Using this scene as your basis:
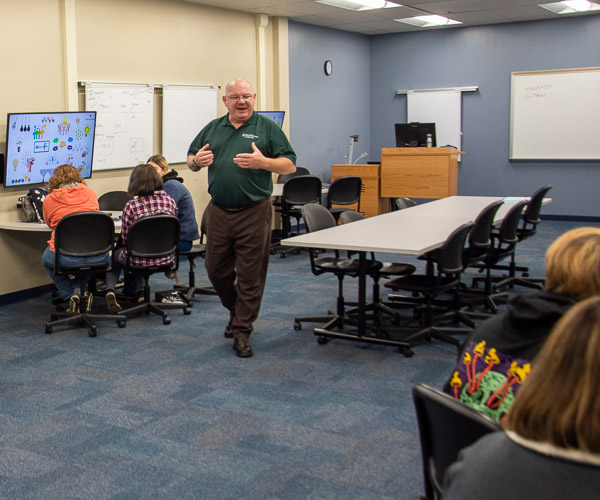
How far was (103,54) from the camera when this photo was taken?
21.1 feet

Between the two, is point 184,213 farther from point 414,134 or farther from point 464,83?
point 464,83

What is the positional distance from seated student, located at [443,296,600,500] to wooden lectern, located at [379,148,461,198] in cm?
762

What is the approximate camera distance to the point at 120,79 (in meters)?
6.63

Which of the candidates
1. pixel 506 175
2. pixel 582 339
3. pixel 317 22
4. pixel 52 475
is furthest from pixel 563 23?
pixel 582 339

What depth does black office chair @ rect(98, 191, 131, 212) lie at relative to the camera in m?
6.23

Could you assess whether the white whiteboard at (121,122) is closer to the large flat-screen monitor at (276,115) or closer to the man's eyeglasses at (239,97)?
the large flat-screen monitor at (276,115)

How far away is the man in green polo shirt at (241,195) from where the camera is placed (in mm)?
4031

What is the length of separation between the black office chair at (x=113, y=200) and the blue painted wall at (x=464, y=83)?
3.48m

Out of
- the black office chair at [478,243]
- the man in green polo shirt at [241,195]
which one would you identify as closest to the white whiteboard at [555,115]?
the black office chair at [478,243]

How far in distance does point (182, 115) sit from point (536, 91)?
503 centimetres

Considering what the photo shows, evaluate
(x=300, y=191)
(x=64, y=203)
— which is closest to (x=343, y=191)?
(x=300, y=191)

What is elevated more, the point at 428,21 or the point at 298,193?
the point at 428,21

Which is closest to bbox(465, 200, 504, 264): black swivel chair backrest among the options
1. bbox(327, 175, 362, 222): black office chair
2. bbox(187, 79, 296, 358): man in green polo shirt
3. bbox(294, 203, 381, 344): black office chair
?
bbox(294, 203, 381, 344): black office chair

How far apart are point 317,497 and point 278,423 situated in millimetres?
681
